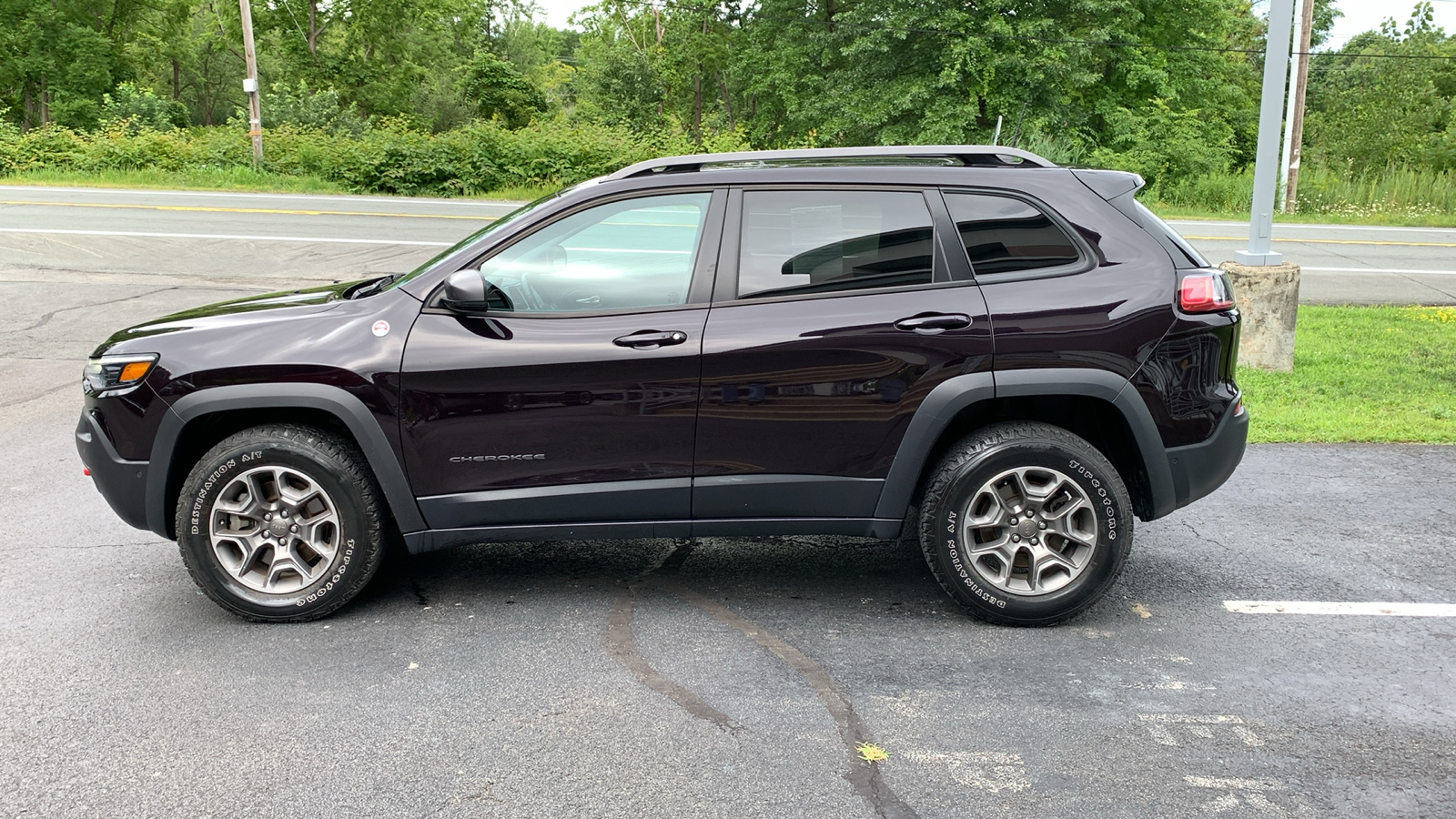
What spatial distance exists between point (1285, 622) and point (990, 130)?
28.8 m

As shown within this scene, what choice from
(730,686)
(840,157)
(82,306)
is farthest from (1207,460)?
(82,306)

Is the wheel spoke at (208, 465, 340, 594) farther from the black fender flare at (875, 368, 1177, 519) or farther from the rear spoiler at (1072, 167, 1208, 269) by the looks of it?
the rear spoiler at (1072, 167, 1208, 269)

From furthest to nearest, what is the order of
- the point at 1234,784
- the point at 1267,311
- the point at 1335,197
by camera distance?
the point at 1335,197
the point at 1267,311
the point at 1234,784

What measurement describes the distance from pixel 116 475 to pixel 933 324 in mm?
3112

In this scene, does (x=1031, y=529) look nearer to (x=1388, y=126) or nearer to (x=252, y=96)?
(x=252, y=96)

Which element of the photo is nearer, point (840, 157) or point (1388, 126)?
point (840, 157)

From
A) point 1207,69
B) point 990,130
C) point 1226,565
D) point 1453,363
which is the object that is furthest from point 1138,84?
point 1226,565

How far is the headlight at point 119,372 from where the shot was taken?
167 inches

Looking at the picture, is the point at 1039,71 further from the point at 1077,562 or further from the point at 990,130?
the point at 1077,562

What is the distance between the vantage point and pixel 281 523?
4.29 m

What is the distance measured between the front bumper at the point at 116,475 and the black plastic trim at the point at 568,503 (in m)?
1.06

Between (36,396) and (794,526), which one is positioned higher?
(794,526)

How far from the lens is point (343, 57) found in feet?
166

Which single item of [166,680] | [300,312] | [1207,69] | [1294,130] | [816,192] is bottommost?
[166,680]
